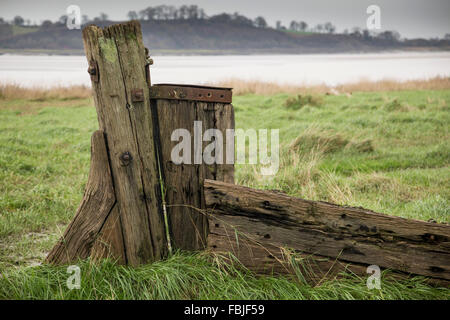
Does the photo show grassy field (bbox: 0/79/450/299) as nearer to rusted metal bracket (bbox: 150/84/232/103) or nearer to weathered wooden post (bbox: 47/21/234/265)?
weathered wooden post (bbox: 47/21/234/265)

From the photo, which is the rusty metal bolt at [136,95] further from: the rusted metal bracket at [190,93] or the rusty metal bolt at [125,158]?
the rusty metal bolt at [125,158]

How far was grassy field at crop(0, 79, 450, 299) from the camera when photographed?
2.76 metres

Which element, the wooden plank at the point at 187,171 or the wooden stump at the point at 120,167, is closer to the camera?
the wooden stump at the point at 120,167

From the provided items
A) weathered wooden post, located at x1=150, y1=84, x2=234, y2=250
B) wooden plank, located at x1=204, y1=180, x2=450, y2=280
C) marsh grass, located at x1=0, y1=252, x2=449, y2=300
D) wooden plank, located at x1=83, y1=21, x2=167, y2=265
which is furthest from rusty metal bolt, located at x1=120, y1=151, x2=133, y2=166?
marsh grass, located at x1=0, y1=252, x2=449, y2=300

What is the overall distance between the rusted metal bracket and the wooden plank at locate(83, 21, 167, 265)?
0.11 m

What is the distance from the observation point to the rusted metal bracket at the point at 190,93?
2.93m

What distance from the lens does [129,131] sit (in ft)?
9.53

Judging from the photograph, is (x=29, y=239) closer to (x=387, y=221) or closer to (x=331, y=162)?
(x=387, y=221)

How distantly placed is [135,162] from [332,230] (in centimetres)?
159

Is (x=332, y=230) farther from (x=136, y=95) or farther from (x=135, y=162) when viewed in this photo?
(x=136, y=95)

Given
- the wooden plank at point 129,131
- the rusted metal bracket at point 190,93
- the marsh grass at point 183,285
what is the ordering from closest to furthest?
1. the marsh grass at point 183,285
2. the wooden plank at point 129,131
3. the rusted metal bracket at point 190,93

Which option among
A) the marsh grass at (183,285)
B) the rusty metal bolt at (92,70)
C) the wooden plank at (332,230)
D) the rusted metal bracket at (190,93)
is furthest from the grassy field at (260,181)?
the rusty metal bolt at (92,70)
